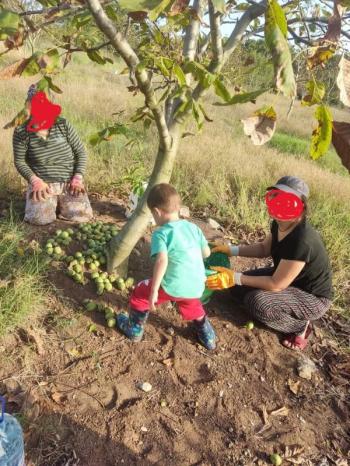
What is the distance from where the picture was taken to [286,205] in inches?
102

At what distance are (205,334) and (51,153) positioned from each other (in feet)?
6.68

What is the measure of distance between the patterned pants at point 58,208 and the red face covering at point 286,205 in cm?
171

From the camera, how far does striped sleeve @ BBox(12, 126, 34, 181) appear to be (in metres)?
3.29

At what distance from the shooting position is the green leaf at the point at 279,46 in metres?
0.85

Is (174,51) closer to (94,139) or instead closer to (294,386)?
(94,139)

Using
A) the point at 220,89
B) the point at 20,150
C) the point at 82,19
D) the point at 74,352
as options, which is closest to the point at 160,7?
the point at 220,89

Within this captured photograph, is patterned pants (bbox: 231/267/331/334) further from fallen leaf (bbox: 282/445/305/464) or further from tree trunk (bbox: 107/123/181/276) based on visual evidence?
tree trunk (bbox: 107/123/181/276)

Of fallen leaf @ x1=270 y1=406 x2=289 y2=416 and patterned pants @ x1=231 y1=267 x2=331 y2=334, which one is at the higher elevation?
patterned pants @ x1=231 y1=267 x2=331 y2=334

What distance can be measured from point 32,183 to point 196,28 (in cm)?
174

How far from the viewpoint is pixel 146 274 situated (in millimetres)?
3221

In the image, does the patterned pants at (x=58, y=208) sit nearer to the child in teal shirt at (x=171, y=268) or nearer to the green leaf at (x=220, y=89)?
the child in teal shirt at (x=171, y=268)

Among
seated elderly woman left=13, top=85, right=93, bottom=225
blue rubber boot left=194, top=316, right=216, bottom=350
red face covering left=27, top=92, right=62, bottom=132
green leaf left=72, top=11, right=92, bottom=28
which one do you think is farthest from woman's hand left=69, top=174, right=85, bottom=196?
green leaf left=72, top=11, right=92, bottom=28

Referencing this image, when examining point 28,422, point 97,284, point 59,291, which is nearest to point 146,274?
Answer: point 97,284

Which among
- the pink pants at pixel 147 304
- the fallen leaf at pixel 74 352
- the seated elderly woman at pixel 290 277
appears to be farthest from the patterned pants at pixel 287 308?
the fallen leaf at pixel 74 352
